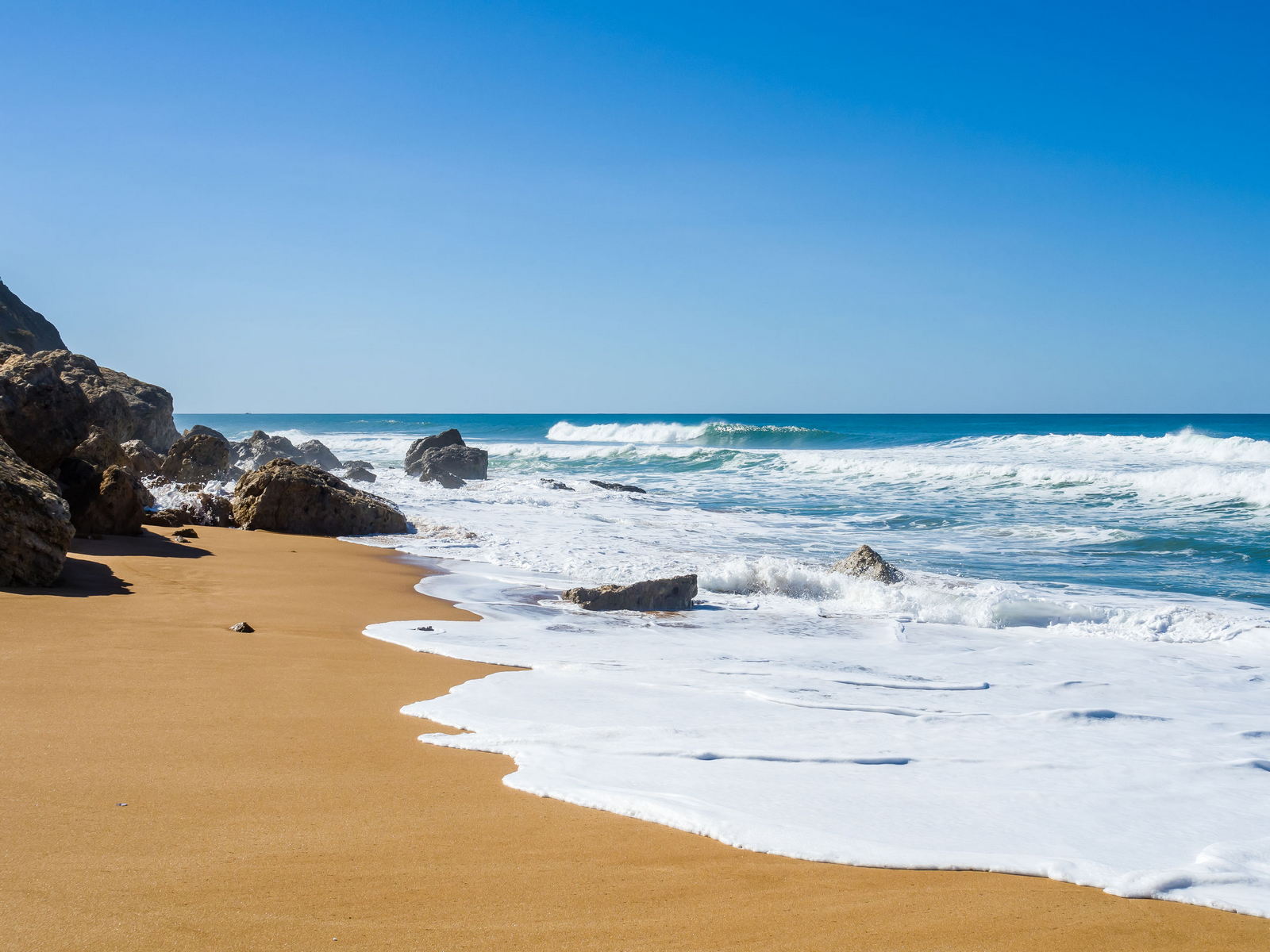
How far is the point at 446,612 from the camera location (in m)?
7.50

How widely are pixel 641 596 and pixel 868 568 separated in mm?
2940

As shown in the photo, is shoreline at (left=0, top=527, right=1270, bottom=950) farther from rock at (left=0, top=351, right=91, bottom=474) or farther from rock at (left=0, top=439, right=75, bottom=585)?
rock at (left=0, top=351, right=91, bottom=474)

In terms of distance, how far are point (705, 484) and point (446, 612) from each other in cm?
2103

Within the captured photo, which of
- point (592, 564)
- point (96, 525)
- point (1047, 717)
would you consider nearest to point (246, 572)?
point (96, 525)

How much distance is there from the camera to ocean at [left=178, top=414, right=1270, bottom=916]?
3.13 metres

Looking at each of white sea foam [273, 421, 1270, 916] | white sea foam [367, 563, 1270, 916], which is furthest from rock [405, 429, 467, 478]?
white sea foam [367, 563, 1270, 916]

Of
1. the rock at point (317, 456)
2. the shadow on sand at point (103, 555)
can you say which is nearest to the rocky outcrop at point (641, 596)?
the shadow on sand at point (103, 555)

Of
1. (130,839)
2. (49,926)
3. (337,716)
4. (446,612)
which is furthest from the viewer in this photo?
(446,612)

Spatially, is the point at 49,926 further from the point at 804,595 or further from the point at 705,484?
the point at 705,484

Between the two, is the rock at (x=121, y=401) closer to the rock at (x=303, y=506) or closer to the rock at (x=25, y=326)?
the rock at (x=303, y=506)

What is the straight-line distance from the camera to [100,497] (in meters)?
9.06

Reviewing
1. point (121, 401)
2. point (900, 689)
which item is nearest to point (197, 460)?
point (121, 401)

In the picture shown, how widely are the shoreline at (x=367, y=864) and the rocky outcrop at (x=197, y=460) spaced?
38.5ft

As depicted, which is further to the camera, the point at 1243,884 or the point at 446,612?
the point at 446,612
